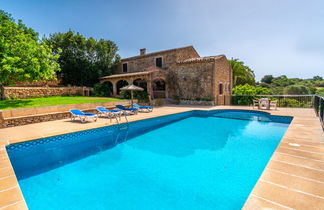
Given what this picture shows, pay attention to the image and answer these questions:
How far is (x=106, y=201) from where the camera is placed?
338cm

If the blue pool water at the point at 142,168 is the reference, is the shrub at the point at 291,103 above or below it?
above

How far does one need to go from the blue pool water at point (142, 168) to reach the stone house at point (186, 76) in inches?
395

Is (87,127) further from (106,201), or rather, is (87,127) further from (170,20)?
(170,20)

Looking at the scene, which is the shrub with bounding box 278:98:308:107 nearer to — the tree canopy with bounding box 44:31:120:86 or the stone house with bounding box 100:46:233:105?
the stone house with bounding box 100:46:233:105

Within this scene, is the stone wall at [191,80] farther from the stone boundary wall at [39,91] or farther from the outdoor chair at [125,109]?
the stone boundary wall at [39,91]

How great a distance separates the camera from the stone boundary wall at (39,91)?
50.6 ft

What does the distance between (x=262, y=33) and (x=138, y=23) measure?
11.7 m

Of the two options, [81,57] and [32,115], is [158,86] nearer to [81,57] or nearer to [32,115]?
[81,57]

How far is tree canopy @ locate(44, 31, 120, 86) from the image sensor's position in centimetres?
2158

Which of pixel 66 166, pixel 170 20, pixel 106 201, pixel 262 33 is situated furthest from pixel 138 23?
pixel 106 201

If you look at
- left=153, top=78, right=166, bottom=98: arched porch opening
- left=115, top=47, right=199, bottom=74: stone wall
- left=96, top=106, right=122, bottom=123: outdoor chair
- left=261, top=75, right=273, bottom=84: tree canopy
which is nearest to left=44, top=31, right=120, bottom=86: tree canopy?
left=115, top=47, right=199, bottom=74: stone wall

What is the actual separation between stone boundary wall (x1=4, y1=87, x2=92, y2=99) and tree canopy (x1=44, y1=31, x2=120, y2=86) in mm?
2532

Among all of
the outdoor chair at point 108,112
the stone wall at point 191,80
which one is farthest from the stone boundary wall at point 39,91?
the stone wall at point 191,80

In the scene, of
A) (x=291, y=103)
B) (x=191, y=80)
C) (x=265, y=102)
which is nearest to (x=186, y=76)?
(x=191, y=80)
